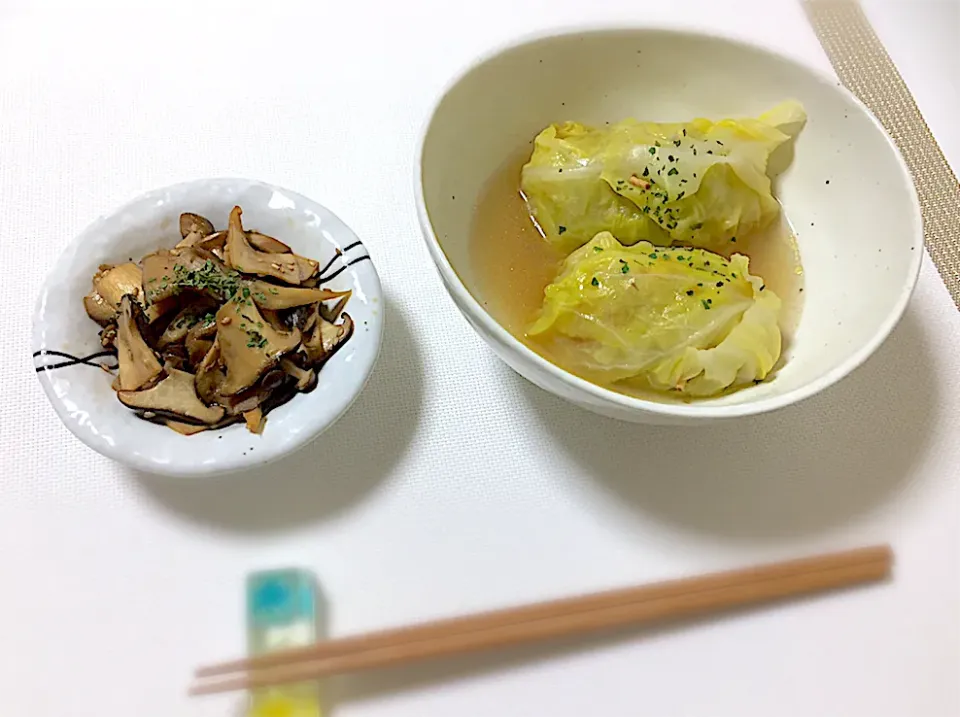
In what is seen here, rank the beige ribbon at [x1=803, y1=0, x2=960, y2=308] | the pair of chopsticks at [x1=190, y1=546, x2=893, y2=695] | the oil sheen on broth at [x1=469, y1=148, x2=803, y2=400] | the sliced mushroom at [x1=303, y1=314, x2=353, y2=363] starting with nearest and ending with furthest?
the pair of chopsticks at [x1=190, y1=546, x2=893, y2=695] → the sliced mushroom at [x1=303, y1=314, x2=353, y2=363] → the oil sheen on broth at [x1=469, y1=148, x2=803, y2=400] → the beige ribbon at [x1=803, y1=0, x2=960, y2=308]

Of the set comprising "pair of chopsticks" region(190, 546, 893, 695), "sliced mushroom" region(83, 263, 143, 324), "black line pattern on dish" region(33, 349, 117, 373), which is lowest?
"pair of chopsticks" region(190, 546, 893, 695)

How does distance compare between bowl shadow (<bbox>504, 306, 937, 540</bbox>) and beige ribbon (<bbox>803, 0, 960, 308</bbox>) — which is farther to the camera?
beige ribbon (<bbox>803, 0, 960, 308</bbox>)

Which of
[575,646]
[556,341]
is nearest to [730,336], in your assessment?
[556,341]

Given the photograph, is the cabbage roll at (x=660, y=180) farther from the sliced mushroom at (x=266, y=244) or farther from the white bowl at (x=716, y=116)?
the sliced mushroom at (x=266, y=244)

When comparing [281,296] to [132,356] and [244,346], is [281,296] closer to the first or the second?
[244,346]

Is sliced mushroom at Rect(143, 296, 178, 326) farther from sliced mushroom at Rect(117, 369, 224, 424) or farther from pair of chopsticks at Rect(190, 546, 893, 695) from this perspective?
pair of chopsticks at Rect(190, 546, 893, 695)

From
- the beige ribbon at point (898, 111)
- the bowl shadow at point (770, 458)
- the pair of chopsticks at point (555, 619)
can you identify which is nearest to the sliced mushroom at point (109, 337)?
the pair of chopsticks at point (555, 619)

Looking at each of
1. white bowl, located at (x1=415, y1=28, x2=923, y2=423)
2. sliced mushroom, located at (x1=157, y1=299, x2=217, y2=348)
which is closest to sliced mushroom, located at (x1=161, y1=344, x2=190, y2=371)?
sliced mushroom, located at (x1=157, y1=299, x2=217, y2=348)
